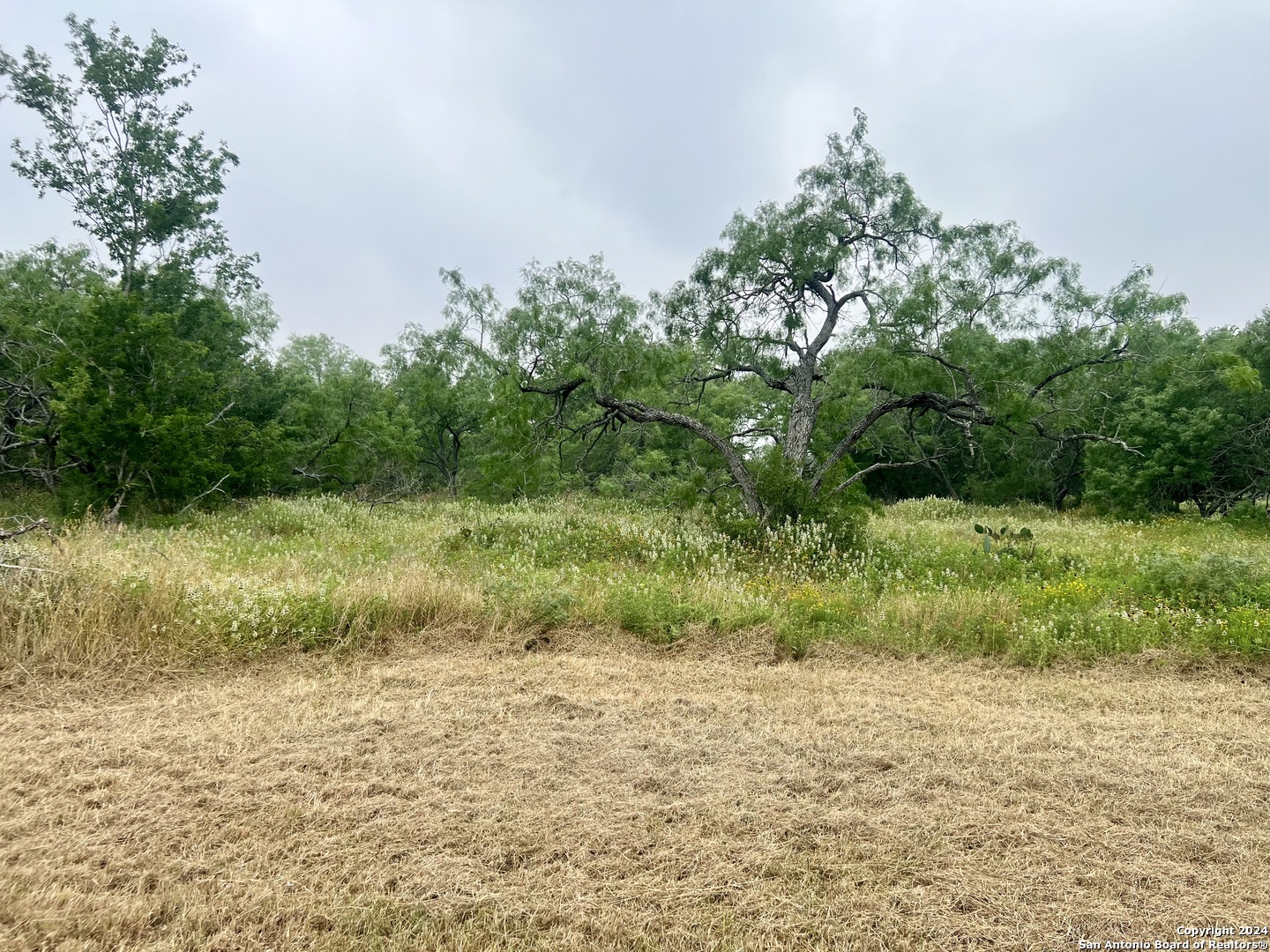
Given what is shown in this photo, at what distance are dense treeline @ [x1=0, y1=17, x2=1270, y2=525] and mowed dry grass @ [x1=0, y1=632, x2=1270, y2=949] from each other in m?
7.31

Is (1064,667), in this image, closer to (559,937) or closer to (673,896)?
(673,896)

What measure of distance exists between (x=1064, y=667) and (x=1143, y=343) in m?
15.7

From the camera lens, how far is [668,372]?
46.7 feet

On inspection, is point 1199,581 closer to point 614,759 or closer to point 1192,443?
point 614,759

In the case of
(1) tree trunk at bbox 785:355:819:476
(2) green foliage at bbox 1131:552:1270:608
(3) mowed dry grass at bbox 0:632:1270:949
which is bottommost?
(3) mowed dry grass at bbox 0:632:1270:949

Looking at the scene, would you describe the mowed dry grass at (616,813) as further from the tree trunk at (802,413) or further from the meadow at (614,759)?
the tree trunk at (802,413)

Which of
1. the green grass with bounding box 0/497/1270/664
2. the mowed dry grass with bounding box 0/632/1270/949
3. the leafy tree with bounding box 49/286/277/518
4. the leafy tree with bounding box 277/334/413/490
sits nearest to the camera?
the mowed dry grass with bounding box 0/632/1270/949

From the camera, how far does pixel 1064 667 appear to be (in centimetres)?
541

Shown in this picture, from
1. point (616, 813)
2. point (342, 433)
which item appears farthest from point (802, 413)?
A: point (342, 433)

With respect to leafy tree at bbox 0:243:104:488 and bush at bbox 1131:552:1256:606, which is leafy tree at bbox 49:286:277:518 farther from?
bush at bbox 1131:552:1256:606

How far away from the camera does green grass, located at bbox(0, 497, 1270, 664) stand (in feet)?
17.0

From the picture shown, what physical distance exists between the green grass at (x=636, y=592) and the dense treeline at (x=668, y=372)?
95.5 inches

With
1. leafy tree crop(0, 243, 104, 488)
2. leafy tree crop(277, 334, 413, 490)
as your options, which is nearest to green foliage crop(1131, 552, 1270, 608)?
leafy tree crop(0, 243, 104, 488)

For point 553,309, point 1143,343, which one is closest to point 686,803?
point 1143,343
